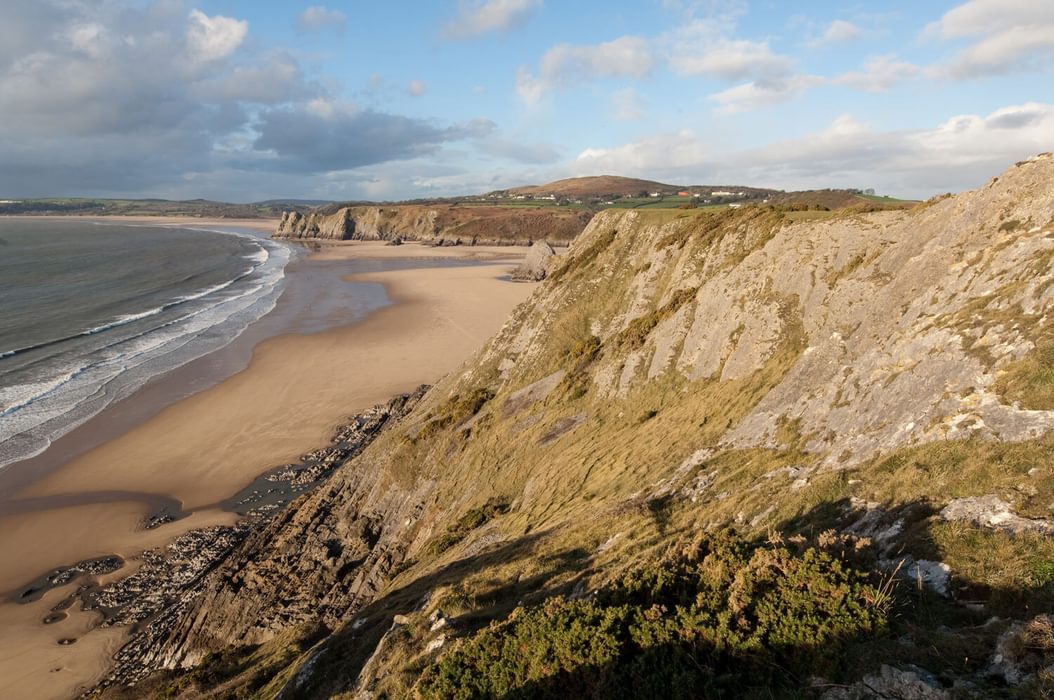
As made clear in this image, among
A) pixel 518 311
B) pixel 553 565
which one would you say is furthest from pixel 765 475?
pixel 518 311

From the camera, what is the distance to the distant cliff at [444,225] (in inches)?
5871

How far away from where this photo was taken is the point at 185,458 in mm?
30578

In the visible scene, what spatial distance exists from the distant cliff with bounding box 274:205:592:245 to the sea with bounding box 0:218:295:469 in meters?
52.7

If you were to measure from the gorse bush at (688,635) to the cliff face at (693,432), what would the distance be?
116cm

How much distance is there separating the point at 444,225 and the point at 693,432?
496ft

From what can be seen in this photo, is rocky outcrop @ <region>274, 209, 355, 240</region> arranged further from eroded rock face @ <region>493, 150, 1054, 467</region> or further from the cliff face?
eroded rock face @ <region>493, 150, 1054, 467</region>

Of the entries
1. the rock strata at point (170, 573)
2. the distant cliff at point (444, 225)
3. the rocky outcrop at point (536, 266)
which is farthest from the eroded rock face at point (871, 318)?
the distant cliff at point (444, 225)

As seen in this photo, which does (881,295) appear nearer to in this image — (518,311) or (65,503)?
(518,311)

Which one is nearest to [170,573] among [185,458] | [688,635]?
[185,458]

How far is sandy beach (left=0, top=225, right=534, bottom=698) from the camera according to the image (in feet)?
62.7

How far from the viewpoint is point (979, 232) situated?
12766 millimetres

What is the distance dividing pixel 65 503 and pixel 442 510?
21261 mm

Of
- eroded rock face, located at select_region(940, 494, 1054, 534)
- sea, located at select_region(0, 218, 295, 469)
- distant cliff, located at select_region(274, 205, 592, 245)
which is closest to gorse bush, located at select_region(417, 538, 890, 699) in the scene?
eroded rock face, located at select_region(940, 494, 1054, 534)

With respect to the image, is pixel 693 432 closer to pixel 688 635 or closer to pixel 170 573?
pixel 688 635
